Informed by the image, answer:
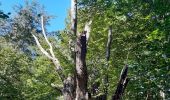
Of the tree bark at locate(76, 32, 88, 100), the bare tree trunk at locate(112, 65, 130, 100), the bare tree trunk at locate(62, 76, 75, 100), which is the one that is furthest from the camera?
the bare tree trunk at locate(112, 65, 130, 100)

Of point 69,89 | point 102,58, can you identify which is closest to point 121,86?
point 69,89

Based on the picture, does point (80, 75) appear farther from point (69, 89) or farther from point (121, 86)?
point (121, 86)

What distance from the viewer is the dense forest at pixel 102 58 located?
13.5 metres

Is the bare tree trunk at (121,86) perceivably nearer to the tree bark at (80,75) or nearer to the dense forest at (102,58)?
the dense forest at (102,58)

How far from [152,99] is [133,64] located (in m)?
10.0

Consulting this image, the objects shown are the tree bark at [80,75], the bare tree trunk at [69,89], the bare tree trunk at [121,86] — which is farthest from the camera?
the bare tree trunk at [121,86]

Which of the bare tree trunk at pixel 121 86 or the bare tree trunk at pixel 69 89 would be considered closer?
the bare tree trunk at pixel 69 89

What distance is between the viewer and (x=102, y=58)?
65.9 feet

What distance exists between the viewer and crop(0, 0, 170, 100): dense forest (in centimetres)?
1351

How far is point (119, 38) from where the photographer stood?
20641 millimetres

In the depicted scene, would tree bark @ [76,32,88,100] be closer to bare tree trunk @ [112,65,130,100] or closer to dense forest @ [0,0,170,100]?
dense forest @ [0,0,170,100]

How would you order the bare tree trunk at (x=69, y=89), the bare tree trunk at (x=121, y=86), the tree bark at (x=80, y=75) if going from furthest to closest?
the bare tree trunk at (x=121, y=86), the bare tree trunk at (x=69, y=89), the tree bark at (x=80, y=75)

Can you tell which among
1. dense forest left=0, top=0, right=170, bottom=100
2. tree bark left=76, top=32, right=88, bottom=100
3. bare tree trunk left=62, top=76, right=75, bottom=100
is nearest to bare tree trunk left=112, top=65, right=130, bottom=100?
dense forest left=0, top=0, right=170, bottom=100

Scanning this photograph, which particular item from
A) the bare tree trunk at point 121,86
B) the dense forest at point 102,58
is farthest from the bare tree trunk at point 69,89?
the bare tree trunk at point 121,86
